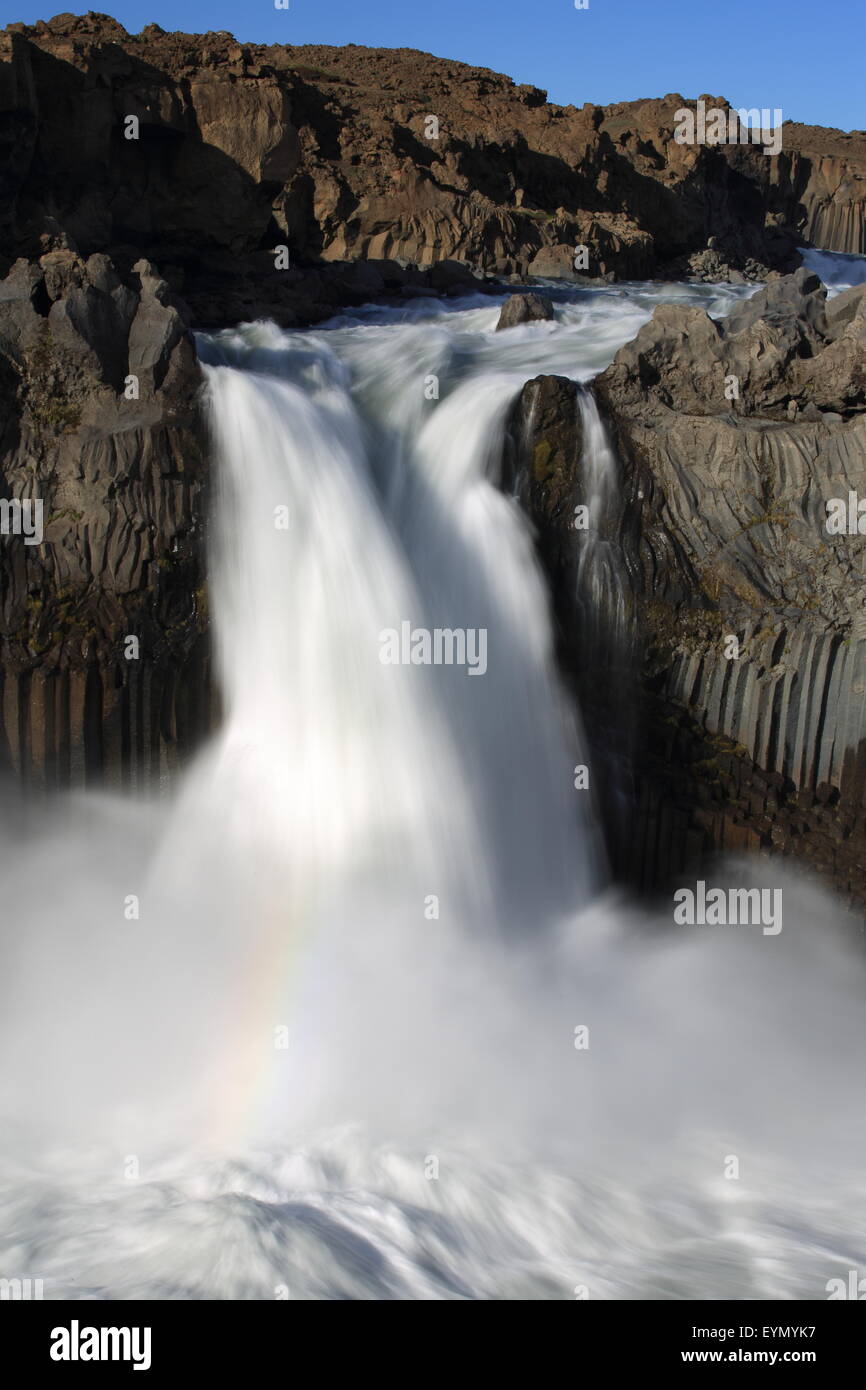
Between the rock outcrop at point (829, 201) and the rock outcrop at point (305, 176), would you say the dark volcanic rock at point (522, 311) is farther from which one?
the rock outcrop at point (829, 201)

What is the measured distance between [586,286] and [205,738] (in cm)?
1783

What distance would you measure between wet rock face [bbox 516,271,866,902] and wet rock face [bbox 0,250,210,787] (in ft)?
14.1

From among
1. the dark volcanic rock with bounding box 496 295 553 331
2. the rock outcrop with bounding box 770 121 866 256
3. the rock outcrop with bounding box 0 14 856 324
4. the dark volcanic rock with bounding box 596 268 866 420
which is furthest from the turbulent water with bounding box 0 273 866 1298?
the rock outcrop with bounding box 770 121 866 256

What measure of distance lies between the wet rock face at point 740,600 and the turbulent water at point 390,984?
0.50 m

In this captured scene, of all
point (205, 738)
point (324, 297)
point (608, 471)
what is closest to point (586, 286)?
point (324, 297)

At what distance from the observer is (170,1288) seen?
790 cm

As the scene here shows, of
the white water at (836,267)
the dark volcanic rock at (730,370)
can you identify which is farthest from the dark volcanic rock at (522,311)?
the white water at (836,267)

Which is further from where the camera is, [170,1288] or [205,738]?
[205,738]

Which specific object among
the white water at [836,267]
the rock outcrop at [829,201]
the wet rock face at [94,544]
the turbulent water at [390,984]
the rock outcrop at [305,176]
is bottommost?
the turbulent water at [390,984]

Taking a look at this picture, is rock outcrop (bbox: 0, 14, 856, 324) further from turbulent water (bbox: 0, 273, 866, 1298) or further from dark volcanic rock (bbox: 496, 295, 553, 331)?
turbulent water (bbox: 0, 273, 866, 1298)

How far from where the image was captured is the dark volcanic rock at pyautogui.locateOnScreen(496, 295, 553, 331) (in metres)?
21.1

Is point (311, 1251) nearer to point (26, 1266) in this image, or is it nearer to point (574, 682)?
point (26, 1266)

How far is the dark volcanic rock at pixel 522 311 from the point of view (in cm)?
2109

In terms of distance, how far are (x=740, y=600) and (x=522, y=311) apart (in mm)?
8343
